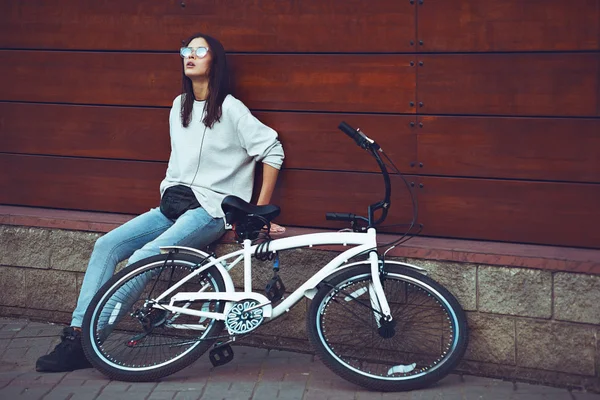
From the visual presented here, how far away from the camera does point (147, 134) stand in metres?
6.73

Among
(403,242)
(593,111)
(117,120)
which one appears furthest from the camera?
(117,120)

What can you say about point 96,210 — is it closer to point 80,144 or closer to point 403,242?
point 80,144

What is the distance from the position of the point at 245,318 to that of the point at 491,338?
4.75 feet

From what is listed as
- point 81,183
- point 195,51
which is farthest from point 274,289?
point 81,183

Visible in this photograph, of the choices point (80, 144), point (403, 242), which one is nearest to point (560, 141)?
point (403, 242)

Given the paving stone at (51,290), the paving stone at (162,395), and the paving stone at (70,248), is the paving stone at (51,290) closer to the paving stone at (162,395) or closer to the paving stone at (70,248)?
the paving stone at (70,248)

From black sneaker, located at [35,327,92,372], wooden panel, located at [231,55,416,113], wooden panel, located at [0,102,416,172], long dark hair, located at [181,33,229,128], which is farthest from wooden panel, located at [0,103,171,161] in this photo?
black sneaker, located at [35,327,92,372]

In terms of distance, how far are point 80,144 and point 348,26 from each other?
215 cm

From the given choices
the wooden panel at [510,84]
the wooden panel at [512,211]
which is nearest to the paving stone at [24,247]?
the wooden panel at [512,211]

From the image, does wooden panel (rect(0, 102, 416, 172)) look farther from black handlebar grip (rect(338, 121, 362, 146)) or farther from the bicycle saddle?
the bicycle saddle

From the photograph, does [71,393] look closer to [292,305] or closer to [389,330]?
[292,305]

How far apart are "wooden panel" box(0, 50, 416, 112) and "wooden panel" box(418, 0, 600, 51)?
29 cm

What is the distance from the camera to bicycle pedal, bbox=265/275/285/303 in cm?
575

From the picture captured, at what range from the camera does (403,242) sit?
5949mm
